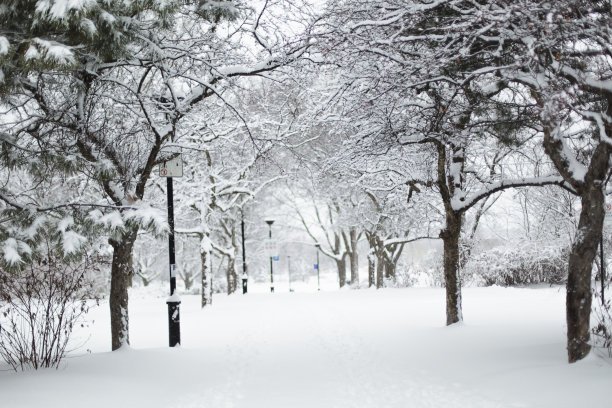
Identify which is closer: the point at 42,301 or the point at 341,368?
the point at 42,301

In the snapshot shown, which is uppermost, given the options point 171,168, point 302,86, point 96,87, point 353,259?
point 302,86

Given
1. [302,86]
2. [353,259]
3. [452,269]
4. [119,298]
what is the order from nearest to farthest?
[119,298] → [302,86] → [452,269] → [353,259]

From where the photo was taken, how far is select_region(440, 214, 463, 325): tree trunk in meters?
10.6

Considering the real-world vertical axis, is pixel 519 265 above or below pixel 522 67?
below

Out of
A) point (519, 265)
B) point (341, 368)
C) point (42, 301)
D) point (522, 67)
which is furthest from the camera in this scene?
point (519, 265)

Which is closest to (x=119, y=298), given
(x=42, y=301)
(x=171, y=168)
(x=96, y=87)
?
(x=42, y=301)

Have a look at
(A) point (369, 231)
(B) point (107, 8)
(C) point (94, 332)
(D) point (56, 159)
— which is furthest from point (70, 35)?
(A) point (369, 231)

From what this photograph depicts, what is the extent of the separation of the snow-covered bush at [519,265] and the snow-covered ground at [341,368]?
8054 mm

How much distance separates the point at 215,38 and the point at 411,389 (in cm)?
624

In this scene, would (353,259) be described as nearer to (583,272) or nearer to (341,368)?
(341,368)

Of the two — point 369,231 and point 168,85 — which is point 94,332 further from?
point 369,231

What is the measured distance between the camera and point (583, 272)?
6254mm

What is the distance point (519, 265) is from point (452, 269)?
1227 centimetres

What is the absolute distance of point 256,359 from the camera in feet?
28.4
